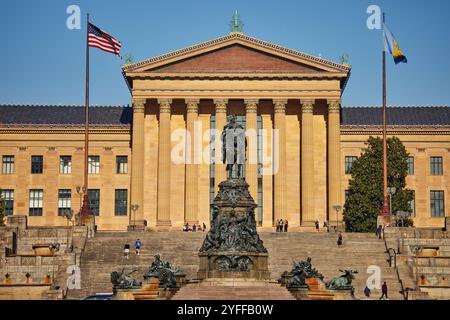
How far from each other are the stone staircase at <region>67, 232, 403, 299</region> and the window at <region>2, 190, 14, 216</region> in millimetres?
25282

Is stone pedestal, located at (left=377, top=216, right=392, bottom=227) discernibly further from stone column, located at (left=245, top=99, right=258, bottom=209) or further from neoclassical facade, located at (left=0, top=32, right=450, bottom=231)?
stone column, located at (left=245, top=99, right=258, bottom=209)

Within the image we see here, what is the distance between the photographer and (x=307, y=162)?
91.6 meters

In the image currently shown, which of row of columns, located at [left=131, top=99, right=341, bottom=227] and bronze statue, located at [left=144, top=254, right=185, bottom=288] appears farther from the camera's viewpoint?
row of columns, located at [left=131, top=99, right=341, bottom=227]

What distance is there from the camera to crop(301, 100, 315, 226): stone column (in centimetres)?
9100

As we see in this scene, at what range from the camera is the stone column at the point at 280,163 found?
300 ft

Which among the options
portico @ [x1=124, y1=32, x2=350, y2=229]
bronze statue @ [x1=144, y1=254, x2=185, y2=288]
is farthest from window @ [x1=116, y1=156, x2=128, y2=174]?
bronze statue @ [x1=144, y1=254, x2=185, y2=288]

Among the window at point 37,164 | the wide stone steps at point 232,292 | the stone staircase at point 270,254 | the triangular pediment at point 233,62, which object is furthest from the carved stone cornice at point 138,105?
the wide stone steps at point 232,292

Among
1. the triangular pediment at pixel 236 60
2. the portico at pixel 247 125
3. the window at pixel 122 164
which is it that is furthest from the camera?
the window at pixel 122 164

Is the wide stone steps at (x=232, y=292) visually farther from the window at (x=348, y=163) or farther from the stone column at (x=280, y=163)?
the window at (x=348, y=163)

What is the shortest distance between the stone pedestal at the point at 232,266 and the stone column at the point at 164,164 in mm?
47003

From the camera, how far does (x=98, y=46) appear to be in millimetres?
73750

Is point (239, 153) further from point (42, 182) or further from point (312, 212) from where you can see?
point (42, 182)
